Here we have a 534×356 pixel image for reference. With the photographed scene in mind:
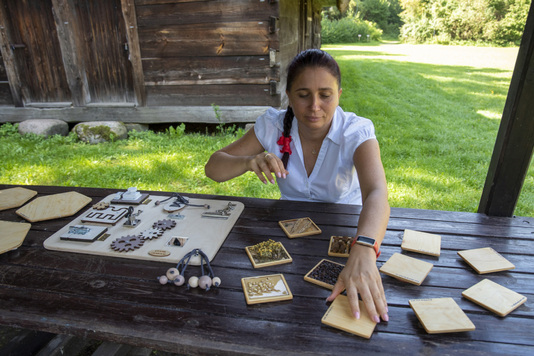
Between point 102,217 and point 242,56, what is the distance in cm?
415

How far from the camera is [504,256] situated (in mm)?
1436

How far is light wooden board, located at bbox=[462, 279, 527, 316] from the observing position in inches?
43.7

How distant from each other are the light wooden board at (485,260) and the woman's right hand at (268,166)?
83 cm

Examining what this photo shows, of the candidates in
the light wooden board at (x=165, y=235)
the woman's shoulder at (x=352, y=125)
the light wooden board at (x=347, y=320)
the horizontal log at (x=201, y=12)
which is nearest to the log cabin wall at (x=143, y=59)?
the horizontal log at (x=201, y=12)

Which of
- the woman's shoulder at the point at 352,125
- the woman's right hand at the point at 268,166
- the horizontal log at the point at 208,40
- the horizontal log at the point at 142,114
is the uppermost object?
the horizontal log at the point at 208,40

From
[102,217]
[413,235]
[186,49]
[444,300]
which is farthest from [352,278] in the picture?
[186,49]

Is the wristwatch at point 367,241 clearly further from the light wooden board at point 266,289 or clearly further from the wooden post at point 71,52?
the wooden post at point 71,52

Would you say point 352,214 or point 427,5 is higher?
point 427,5

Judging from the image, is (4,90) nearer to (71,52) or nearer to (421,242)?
(71,52)

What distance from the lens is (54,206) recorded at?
6.02 ft

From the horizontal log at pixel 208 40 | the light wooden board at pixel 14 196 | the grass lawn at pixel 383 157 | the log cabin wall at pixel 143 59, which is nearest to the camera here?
the light wooden board at pixel 14 196

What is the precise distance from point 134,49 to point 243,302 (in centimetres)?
549

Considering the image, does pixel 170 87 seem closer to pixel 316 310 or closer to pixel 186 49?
pixel 186 49

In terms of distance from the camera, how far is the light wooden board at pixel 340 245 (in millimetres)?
1403
